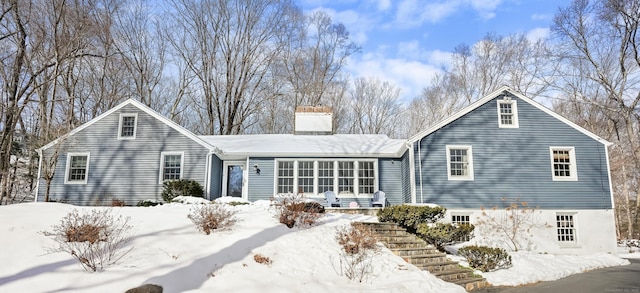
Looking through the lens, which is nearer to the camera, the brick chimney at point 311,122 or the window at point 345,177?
the window at point 345,177

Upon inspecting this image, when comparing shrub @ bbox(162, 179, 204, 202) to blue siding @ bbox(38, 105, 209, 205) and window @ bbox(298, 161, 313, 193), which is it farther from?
window @ bbox(298, 161, 313, 193)

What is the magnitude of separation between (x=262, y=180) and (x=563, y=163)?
12.4 m

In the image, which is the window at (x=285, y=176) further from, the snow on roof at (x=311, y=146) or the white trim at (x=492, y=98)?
the white trim at (x=492, y=98)

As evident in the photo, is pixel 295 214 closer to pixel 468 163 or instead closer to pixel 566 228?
pixel 468 163

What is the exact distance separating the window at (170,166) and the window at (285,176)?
4.24 meters

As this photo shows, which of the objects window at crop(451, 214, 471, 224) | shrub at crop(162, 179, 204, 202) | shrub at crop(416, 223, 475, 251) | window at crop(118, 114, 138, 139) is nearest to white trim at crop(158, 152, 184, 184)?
shrub at crop(162, 179, 204, 202)

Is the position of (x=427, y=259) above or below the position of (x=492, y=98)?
below

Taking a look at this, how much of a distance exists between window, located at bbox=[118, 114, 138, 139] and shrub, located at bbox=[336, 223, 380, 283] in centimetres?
1165

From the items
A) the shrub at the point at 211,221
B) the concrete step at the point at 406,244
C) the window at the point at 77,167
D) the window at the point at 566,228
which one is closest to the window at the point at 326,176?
the concrete step at the point at 406,244

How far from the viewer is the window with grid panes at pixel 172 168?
16547 mm

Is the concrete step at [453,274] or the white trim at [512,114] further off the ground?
the white trim at [512,114]

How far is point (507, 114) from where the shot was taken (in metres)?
15.9

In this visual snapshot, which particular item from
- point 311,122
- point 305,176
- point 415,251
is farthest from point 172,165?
point 415,251

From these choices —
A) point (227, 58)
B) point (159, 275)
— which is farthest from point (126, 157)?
point (227, 58)
